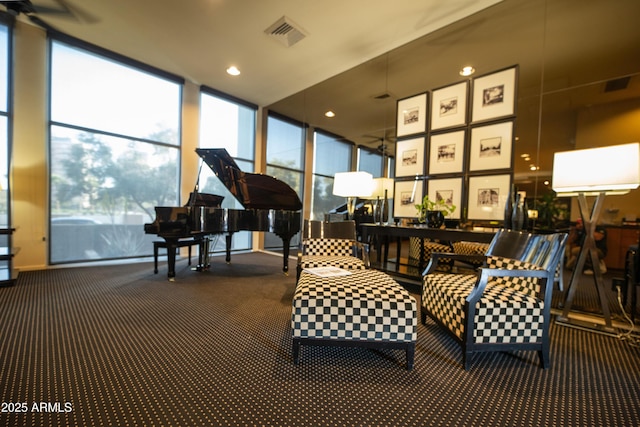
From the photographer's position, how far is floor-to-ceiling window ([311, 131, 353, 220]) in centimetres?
493

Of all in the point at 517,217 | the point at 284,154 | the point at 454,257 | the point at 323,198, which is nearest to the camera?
the point at 454,257

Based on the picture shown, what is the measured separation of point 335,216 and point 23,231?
4625mm

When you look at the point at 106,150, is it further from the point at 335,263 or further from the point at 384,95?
the point at 384,95

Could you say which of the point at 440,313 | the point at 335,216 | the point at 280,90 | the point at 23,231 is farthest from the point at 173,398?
the point at 280,90

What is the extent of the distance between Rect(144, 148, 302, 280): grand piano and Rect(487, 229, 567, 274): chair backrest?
2.63m

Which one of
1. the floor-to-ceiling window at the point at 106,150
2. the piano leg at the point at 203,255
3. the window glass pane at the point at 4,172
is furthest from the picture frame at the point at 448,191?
the window glass pane at the point at 4,172

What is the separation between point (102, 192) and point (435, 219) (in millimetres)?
5118

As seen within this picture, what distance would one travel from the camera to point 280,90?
5.45 metres

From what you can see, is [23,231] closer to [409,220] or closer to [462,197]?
[409,220]

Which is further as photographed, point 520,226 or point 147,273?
point 147,273

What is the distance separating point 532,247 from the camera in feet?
5.71

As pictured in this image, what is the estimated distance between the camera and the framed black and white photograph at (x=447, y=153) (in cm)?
327

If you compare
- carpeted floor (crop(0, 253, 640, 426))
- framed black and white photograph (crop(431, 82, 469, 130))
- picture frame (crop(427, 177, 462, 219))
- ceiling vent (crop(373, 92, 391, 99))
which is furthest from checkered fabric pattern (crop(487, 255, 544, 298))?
ceiling vent (crop(373, 92, 391, 99))

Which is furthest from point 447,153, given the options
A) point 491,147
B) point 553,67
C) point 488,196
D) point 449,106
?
point 553,67
